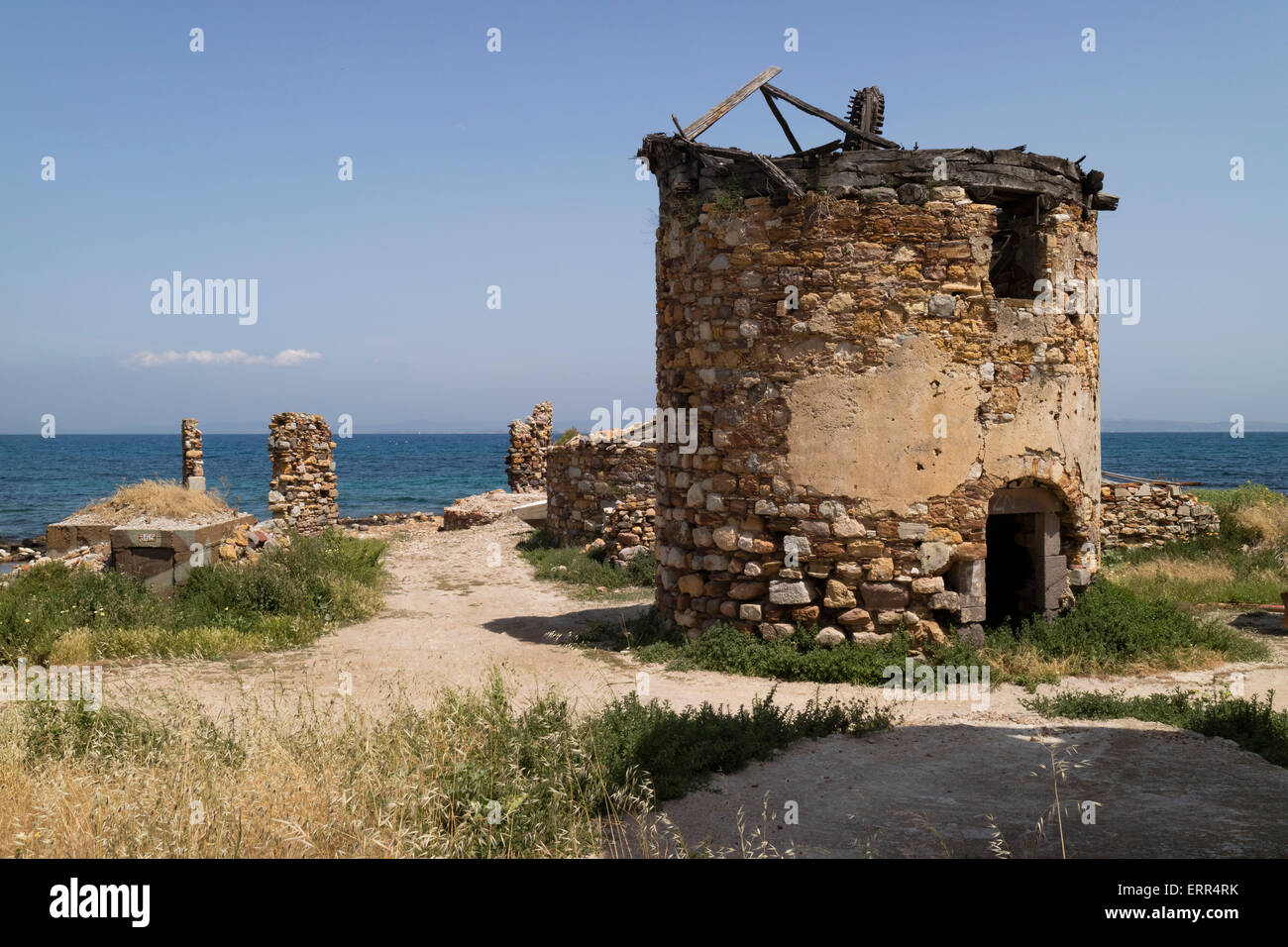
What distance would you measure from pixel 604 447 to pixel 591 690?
28.9 feet

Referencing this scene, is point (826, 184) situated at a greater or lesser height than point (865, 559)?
greater

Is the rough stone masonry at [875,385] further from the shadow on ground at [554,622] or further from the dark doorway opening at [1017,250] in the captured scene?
the shadow on ground at [554,622]

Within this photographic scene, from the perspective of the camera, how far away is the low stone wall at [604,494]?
14992 millimetres

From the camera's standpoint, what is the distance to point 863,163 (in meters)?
8.67

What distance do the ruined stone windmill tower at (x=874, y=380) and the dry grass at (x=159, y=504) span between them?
7.58 meters

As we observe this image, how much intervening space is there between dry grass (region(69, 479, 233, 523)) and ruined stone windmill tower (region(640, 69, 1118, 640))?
758cm

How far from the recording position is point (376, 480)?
64500mm

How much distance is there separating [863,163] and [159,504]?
10471 millimetres

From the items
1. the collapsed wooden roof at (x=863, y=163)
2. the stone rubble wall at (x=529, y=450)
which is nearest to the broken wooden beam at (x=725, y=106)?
the collapsed wooden roof at (x=863, y=163)

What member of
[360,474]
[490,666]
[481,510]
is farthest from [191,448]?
[360,474]

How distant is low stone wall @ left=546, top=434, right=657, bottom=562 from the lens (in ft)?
49.2

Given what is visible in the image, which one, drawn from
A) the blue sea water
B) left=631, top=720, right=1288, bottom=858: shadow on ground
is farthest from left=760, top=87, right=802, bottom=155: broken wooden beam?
the blue sea water
